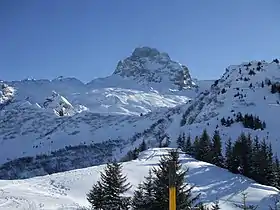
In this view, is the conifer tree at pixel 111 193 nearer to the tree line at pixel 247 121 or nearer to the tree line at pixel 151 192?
the tree line at pixel 151 192

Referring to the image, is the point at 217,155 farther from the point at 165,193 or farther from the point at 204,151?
the point at 165,193

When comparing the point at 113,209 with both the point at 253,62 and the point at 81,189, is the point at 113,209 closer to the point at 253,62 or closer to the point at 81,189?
the point at 81,189

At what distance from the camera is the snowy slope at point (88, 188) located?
125 feet

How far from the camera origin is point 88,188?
46.1 m

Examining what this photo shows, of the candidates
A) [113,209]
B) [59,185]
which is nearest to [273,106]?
[59,185]

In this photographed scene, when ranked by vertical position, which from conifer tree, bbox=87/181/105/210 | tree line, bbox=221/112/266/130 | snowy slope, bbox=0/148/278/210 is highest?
tree line, bbox=221/112/266/130

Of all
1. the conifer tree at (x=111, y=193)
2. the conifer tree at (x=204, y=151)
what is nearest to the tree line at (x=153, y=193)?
the conifer tree at (x=111, y=193)

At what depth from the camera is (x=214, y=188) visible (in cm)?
5284

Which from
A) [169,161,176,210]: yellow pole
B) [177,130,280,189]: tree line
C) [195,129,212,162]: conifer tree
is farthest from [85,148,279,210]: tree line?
[195,129,212,162]: conifer tree

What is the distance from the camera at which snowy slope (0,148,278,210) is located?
1498 inches

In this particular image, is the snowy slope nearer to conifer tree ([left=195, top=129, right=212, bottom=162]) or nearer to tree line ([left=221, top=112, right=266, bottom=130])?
conifer tree ([left=195, top=129, right=212, bottom=162])

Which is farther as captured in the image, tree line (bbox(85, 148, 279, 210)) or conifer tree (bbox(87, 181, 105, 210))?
conifer tree (bbox(87, 181, 105, 210))

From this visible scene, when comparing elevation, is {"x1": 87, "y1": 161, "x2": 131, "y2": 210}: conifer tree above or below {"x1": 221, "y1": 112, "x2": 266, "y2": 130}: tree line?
below

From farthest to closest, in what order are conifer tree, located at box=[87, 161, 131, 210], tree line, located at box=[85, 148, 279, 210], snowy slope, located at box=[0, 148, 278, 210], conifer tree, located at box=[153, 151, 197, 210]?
snowy slope, located at box=[0, 148, 278, 210]
conifer tree, located at box=[87, 161, 131, 210]
tree line, located at box=[85, 148, 279, 210]
conifer tree, located at box=[153, 151, 197, 210]
